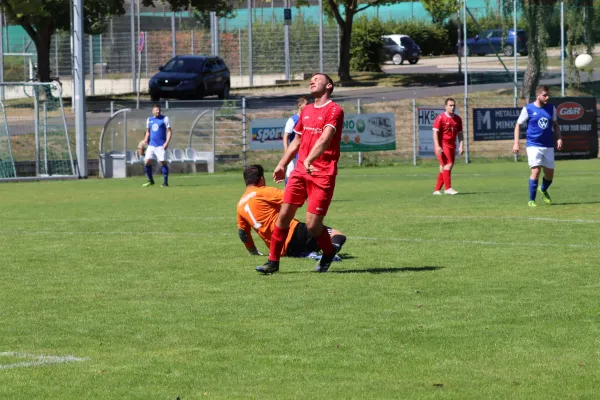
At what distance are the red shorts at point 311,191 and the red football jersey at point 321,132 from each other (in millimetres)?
72

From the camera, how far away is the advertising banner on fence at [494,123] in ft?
128

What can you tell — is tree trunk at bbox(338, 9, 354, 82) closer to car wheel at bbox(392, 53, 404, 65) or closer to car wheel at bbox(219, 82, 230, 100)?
car wheel at bbox(219, 82, 230, 100)

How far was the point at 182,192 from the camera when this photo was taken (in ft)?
86.9

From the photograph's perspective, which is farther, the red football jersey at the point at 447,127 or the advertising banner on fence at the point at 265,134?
the advertising banner on fence at the point at 265,134

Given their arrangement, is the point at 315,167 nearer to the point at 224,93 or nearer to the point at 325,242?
the point at 325,242

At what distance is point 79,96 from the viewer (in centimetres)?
3453

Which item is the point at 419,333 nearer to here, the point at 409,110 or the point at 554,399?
the point at 554,399

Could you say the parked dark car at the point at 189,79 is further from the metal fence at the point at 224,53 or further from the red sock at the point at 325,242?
the red sock at the point at 325,242

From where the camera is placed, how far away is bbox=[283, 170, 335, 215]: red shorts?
11.6 meters

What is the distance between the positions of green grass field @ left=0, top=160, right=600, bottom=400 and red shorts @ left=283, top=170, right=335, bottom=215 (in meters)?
0.75

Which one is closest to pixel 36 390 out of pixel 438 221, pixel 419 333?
pixel 419 333

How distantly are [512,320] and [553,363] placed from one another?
157 centimetres

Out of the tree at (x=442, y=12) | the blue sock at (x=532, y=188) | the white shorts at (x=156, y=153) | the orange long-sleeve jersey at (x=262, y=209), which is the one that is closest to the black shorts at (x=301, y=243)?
the orange long-sleeve jersey at (x=262, y=209)

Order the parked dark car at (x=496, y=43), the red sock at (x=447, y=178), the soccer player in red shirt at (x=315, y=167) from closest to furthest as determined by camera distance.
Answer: the soccer player in red shirt at (x=315, y=167) → the red sock at (x=447, y=178) → the parked dark car at (x=496, y=43)
